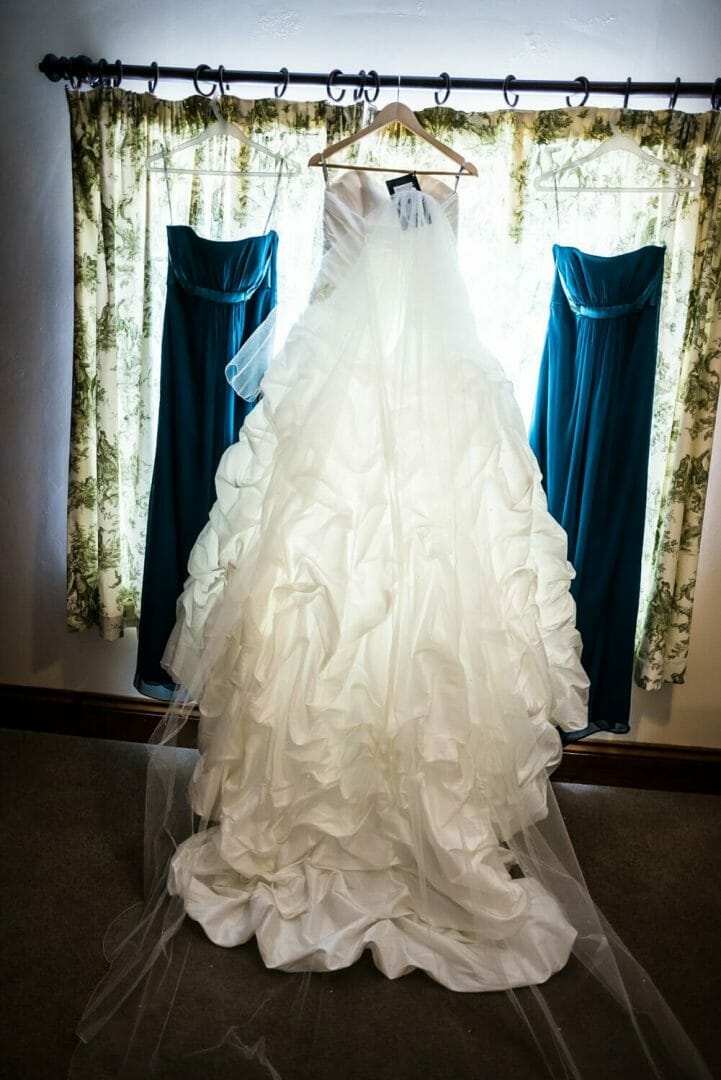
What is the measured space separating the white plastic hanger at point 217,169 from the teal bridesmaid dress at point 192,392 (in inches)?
6.9

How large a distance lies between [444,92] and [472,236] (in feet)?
1.28

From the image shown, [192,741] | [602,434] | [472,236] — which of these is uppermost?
[472,236]

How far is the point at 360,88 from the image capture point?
2275 mm

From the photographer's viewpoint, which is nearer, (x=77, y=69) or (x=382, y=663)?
(x=382, y=663)

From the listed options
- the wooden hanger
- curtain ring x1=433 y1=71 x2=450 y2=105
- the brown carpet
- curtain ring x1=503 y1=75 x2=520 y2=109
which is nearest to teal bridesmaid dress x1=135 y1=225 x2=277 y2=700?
the wooden hanger

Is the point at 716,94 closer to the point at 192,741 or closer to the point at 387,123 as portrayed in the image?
the point at 387,123

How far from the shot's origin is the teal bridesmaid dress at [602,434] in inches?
88.4

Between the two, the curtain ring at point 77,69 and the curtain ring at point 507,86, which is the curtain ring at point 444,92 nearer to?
the curtain ring at point 507,86

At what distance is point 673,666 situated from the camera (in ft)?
8.05

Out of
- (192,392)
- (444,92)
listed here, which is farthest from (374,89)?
(192,392)

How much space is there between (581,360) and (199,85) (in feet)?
4.36

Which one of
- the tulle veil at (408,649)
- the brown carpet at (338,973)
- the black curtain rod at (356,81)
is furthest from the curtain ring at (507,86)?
the brown carpet at (338,973)

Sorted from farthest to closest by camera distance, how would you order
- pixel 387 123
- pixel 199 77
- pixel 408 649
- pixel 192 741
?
pixel 192 741 → pixel 199 77 → pixel 387 123 → pixel 408 649

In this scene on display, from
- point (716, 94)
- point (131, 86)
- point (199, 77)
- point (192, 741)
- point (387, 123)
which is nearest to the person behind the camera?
point (387, 123)
